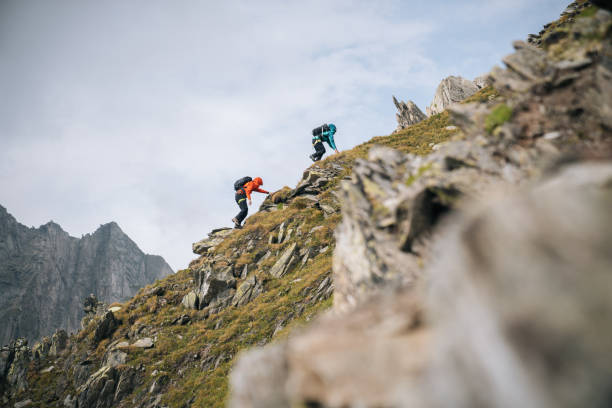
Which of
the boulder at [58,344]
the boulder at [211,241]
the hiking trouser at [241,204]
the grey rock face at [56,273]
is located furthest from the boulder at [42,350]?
the grey rock face at [56,273]

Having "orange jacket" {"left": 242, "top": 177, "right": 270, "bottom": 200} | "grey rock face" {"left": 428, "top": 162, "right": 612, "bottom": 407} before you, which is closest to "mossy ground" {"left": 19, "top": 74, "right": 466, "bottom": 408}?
"orange jacket" {"left": 242, "top": 177, "right": 270, "bottom": 200}

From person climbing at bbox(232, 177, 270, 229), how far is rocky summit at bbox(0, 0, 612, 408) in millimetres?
19869

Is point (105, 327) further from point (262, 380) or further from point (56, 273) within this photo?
point (56, 273)

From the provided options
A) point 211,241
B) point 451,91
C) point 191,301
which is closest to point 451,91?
point 451,91

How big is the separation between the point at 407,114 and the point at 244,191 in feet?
102

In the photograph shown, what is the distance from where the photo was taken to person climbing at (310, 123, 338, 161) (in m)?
37.7

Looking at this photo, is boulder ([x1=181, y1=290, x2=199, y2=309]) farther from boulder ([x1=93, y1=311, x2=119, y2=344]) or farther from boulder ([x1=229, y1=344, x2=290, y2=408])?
boulder ([x1=229, y1=344, x2=290, y2=408])

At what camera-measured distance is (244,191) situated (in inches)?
1426

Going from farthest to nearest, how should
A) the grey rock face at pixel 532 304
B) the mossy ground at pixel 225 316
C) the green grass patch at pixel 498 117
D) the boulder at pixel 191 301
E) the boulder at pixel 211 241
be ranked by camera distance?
the boulder at pixel 211 241 < the boulder at pixel 191 301 < the mossy ground at pixel 225 316 < the green grass patch at pixel 498 117 < the grey rock face at pixel 532 304

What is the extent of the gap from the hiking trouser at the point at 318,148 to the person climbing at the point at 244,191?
8182mm

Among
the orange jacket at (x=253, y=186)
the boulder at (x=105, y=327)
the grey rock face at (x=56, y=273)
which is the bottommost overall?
the boulder at (x=105, y=327)

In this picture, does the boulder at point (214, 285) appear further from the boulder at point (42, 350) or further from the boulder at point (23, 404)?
the boulder at point (42, 350)

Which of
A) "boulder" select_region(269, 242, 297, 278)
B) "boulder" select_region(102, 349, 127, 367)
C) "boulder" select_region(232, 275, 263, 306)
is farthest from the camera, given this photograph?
"boulder" select_region(269, 242, 297, 278)

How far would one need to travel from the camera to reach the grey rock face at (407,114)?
156ft
